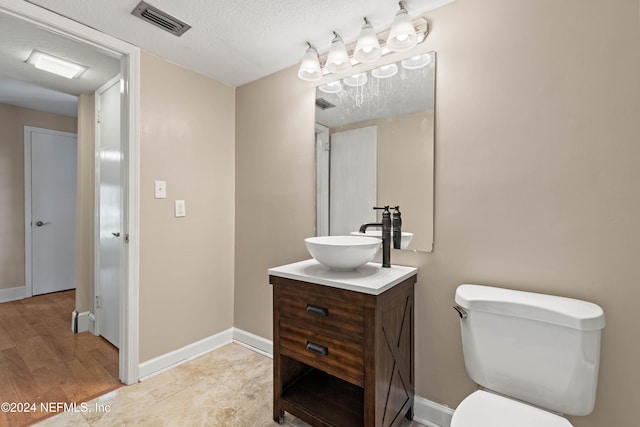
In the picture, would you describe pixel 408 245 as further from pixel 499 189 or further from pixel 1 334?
pixel 1 334

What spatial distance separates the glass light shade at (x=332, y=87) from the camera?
197cm

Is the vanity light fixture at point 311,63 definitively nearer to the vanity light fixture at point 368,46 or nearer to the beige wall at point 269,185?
the vanity light fixture at point 368,46

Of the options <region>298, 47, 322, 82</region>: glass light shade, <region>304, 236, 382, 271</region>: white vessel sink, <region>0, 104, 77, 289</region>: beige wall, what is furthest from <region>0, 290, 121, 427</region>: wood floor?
<region>298, 47, 322, 82</region>: glass light shade

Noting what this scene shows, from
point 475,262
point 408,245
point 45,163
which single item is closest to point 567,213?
point 475,262

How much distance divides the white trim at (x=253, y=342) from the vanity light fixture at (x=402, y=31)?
2155mm

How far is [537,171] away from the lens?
133 cm

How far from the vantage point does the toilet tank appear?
106cm

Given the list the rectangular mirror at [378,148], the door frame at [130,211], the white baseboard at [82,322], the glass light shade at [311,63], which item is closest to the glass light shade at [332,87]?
the rectangular mirror at [378,148]

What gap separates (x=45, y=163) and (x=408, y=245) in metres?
4.50

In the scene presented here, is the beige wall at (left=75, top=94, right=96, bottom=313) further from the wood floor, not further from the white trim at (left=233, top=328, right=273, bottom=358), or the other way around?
the white trim at (left=233, top=328, right=273, bottom=358)

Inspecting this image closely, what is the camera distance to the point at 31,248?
3.74 metres

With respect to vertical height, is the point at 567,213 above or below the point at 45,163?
below

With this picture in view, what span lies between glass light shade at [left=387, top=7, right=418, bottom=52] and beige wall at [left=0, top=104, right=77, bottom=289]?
14.3 ft

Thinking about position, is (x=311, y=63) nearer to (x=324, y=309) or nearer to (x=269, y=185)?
(x=269, y=185)
